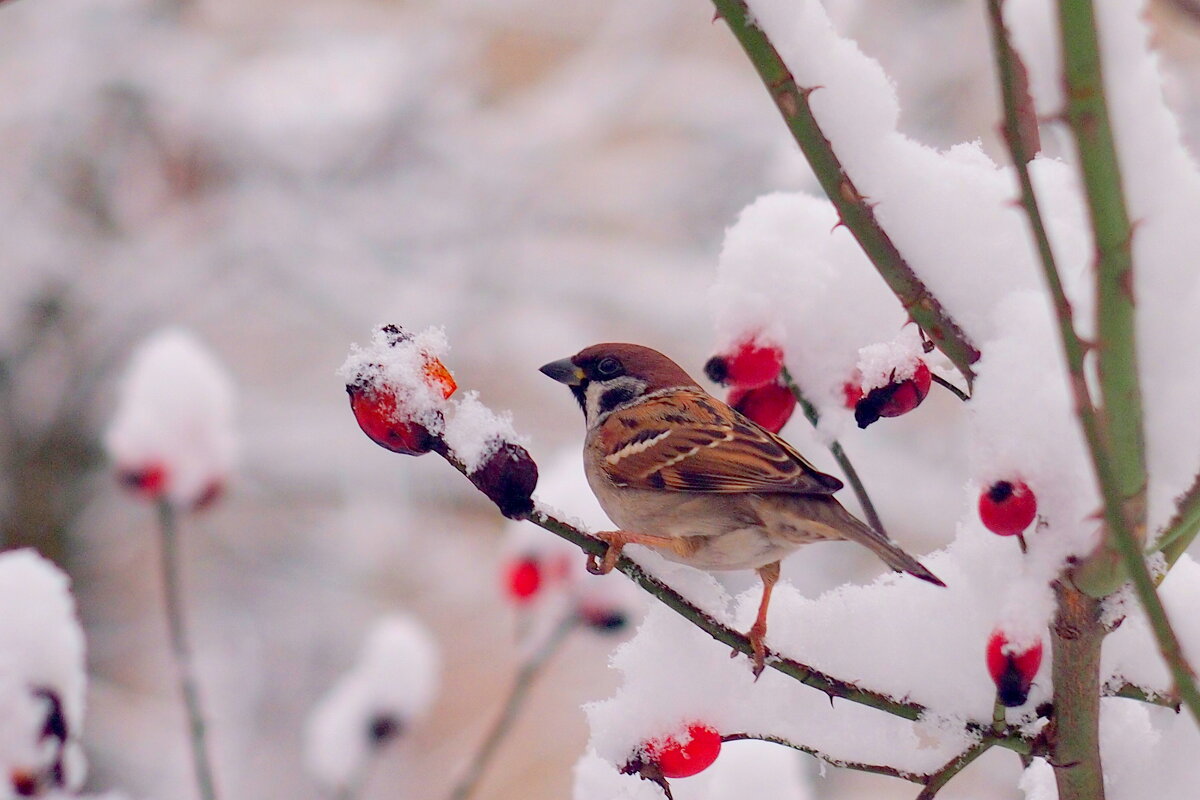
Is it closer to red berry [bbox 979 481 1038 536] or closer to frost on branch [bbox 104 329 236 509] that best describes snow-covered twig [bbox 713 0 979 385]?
red berry [bbox 979 481 1038 536]

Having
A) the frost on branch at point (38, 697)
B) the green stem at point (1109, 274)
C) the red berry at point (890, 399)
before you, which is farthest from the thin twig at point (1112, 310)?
the frost on branch at point (38, 697)

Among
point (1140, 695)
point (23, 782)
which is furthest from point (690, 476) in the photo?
point (23, 782)

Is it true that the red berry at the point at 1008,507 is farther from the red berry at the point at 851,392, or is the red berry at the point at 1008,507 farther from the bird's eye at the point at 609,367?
the bird's eye at the point at 609,367

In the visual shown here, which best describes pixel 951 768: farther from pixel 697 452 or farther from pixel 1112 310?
pixel 697 452

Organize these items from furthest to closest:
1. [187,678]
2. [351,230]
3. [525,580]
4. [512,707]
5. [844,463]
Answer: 1. [351,230]
2. [525,580]
3. [512,707]
4. [187,678]
5. [844,463]

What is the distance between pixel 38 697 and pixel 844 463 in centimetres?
85

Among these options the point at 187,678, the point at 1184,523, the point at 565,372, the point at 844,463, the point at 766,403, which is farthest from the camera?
the point at 565,372

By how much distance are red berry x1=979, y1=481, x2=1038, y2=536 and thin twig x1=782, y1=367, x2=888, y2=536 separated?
20 cm

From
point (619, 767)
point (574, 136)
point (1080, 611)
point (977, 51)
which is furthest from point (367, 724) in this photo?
point (977, 51)

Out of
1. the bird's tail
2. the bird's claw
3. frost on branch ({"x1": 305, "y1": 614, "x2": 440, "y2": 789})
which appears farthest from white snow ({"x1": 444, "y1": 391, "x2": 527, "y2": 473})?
frost on branch ({"x1": 305, "y1": 614, "x2": 440, "y2": 789})

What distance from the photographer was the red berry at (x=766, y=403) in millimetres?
1203

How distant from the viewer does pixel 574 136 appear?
5152mm

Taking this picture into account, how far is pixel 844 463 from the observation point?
110 centimetres

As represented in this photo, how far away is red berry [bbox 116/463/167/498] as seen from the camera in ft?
5.74
